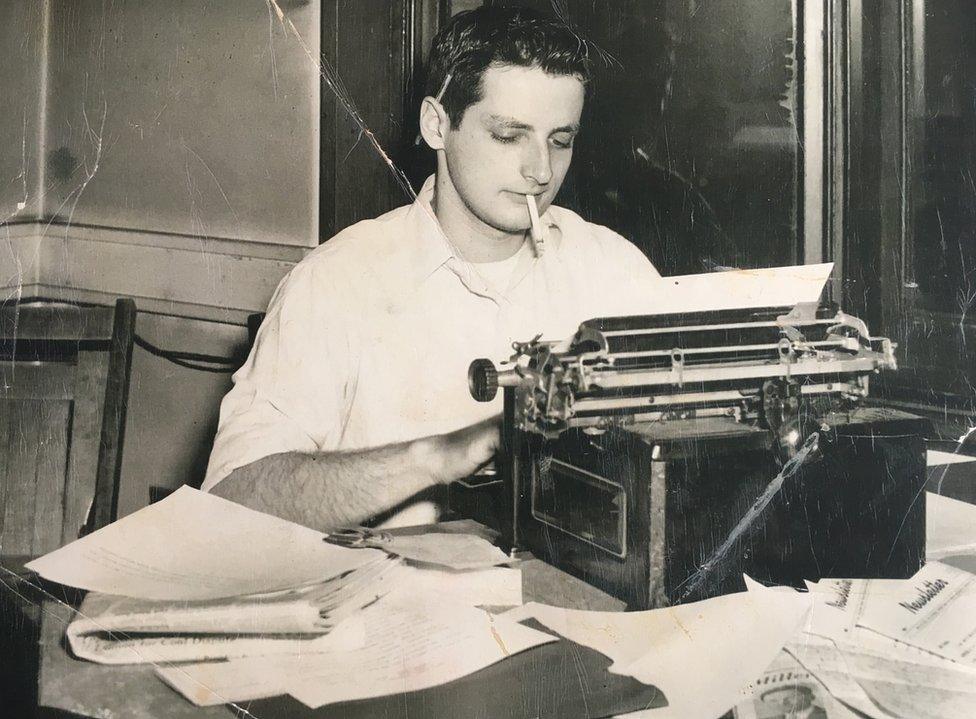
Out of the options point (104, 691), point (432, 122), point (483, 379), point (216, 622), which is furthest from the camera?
point (432, 122)

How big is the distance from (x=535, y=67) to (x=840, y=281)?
495 millimetres

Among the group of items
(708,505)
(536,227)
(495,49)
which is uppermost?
(495,49)

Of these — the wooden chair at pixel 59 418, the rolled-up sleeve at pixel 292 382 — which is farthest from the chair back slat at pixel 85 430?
the rolled-up sleeve at pixel 292 382

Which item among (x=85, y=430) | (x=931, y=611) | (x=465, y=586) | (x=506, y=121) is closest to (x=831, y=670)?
(x=931, y=611)

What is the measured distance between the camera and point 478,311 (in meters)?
1.15

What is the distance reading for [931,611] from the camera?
41.9 inches

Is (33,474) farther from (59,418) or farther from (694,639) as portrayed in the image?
(694,639)

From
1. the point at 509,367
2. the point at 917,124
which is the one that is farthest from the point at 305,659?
the point at 917,124

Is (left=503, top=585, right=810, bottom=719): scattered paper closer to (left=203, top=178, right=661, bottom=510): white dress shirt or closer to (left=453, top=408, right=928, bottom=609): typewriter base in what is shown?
(left=453, top=408, right=928, bottom=609): typewriter base

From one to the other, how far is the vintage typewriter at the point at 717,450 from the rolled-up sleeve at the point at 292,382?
0.67ft

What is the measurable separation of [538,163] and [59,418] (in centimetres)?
74

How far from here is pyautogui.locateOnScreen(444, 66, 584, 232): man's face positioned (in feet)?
3.65

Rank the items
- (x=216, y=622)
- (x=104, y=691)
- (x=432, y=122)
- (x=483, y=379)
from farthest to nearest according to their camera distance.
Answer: (x=432, y=122) < (x=483, y=379) < (x=216, y=622) < (x=104, y=691)

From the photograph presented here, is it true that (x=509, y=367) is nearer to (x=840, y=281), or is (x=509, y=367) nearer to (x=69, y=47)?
(x=840, y=281)
